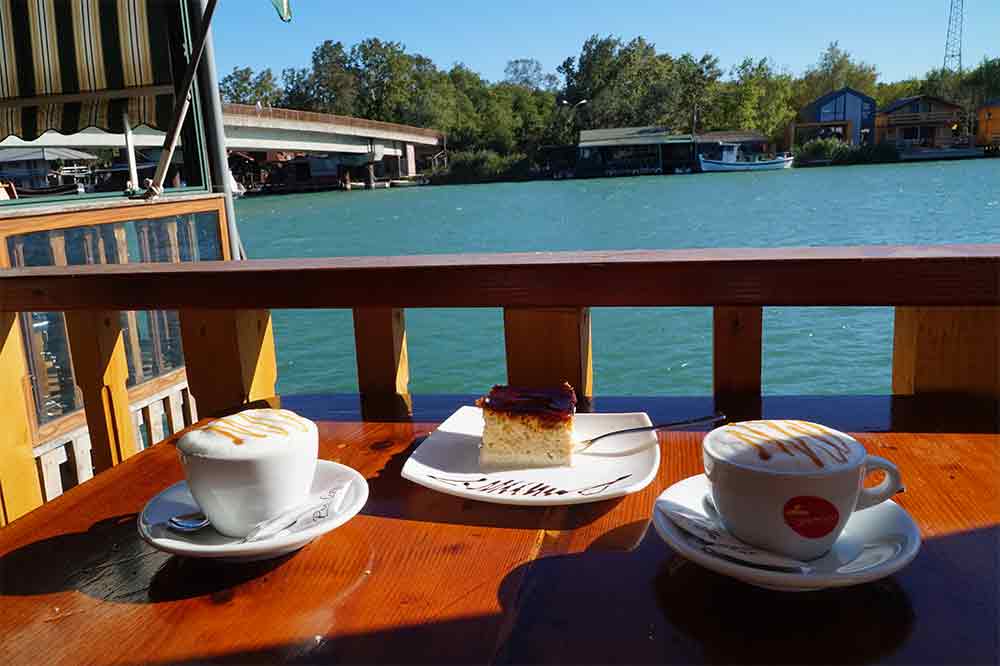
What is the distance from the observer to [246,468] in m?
0.75

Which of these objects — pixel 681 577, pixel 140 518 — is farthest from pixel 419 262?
pixel 681 577

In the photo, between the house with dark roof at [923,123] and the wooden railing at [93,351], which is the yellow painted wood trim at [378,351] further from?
the house with dark roof at [923,123]

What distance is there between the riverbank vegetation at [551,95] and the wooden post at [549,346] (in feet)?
176

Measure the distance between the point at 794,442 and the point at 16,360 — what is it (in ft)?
4.98

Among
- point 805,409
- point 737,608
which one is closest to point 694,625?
point 737,608

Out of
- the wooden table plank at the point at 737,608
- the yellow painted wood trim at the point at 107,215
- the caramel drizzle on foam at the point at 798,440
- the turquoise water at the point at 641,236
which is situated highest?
the yellow painted wood trim at the point at 107,215

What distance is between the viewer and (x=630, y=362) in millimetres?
11242

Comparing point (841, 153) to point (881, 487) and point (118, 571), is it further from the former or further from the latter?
point (118, 571)

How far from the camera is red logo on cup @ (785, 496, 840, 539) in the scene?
2.14 ft

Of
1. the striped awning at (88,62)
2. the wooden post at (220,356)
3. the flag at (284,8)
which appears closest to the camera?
the wooden post at (220,356)

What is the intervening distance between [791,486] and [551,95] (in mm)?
72303

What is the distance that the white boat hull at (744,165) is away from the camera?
52.7 metres

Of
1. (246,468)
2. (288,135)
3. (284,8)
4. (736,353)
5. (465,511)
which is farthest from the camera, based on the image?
(288,135)

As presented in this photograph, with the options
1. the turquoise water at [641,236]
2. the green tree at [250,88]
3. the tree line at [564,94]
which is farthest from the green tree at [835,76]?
the green tree at [250,88]
